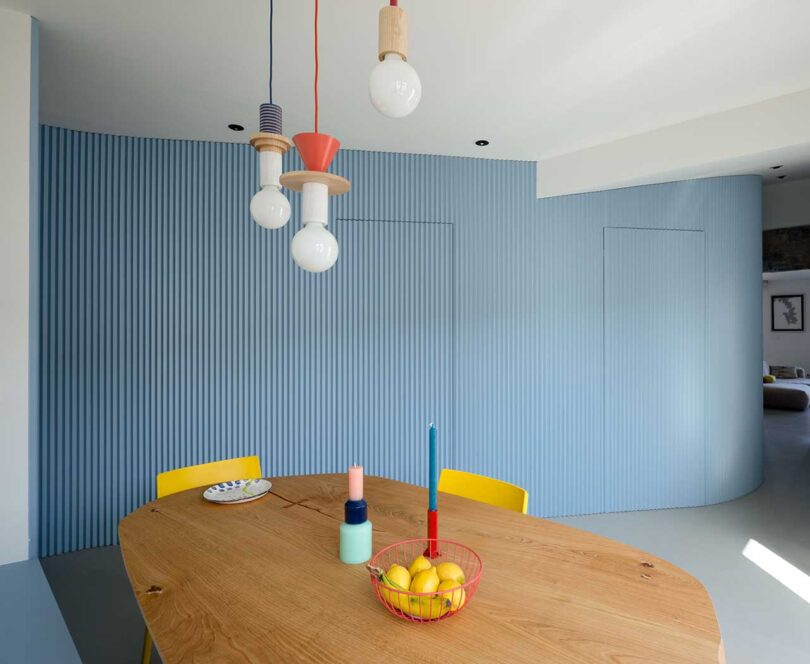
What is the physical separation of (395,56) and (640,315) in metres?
3.39

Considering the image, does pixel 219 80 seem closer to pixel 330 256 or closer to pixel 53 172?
pixel 53 172

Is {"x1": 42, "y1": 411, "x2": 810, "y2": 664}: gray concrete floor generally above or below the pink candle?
below

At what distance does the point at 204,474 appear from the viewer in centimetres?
212

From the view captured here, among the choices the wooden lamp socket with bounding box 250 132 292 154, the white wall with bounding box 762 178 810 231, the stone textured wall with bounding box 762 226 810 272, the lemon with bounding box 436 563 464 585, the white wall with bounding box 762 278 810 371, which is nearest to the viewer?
the lemon with bounding box 436 563 464 585

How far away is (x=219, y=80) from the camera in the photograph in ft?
7.97

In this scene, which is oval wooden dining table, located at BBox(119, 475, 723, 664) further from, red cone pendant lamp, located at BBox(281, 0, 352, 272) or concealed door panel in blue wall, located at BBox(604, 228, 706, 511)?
concealed door panel in blue wall, located at BBox(604, 228, 706, 511)

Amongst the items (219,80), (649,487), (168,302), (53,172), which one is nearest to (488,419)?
(649,487)

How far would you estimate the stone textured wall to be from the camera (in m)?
5.38

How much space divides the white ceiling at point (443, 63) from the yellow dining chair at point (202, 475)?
1919 mm

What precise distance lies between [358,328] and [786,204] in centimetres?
497

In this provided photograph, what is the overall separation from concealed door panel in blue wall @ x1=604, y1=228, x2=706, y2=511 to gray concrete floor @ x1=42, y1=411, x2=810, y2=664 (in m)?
0.24

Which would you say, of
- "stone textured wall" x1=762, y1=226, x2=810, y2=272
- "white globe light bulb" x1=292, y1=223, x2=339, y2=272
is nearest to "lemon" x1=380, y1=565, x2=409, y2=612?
"white globe light bulb" x1=292, y1=223, x2=339, y2=272

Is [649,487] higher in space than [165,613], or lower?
lower

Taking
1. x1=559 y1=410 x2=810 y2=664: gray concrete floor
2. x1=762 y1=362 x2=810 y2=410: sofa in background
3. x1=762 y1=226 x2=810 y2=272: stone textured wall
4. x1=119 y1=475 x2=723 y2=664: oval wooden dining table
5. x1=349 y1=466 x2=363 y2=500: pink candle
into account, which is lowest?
x1=559 y1=410 x2=810 y2=664: gray concrete floor
